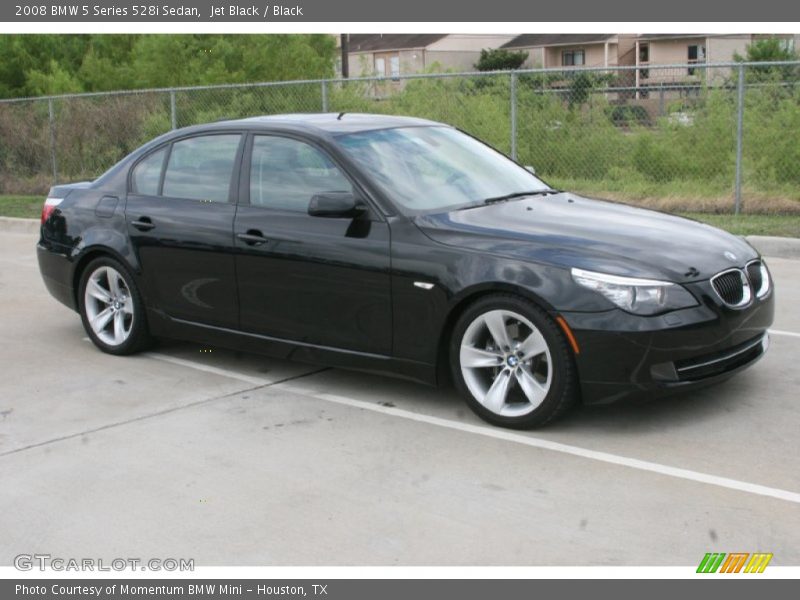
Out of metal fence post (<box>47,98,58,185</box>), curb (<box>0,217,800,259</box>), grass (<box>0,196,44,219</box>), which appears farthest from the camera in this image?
metal fence post (<box>47,98,58,185</box>)

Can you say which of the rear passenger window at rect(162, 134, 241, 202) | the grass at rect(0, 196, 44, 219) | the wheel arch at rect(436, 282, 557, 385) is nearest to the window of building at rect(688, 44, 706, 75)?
the grass at rect(0, 196, 44, 219)

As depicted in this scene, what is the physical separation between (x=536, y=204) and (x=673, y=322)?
4.68 ft

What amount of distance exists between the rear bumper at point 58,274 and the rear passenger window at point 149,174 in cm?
84

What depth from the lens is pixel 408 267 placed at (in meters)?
5.68

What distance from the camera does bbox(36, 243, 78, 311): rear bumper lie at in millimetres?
7547

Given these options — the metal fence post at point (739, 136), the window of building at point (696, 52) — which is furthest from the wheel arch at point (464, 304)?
the window of building at point (696, 52)

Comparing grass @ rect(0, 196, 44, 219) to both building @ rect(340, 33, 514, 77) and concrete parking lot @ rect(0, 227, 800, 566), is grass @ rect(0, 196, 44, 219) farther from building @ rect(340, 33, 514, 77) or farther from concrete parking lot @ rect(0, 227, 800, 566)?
building @ rect(340, 33, 514, 77)

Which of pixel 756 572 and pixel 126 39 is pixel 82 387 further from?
pixel 126 39

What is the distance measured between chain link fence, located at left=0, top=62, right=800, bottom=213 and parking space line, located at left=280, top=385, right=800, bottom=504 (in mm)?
7617

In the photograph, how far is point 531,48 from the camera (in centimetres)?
6969

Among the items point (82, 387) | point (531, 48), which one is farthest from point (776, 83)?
point (531, 48)

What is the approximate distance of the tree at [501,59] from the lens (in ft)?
219
